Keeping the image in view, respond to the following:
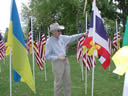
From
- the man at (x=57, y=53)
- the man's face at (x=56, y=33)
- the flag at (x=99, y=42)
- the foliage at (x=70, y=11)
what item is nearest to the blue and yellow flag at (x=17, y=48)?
the man at (x=57, y=53)

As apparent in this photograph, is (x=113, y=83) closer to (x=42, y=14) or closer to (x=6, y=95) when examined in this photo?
(x=6, y=95)

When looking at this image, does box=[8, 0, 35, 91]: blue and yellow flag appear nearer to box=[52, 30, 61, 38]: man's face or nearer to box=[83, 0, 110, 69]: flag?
box=[52, 30, 61, 38]: man's face

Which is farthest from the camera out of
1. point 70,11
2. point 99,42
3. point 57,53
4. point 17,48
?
point 70,11

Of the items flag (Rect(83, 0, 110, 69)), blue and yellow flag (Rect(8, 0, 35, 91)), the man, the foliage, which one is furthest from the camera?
the foliage

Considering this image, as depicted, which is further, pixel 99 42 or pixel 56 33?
pixel 99 42

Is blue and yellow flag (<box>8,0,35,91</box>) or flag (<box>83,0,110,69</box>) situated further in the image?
flag (<box>83,0,110,69</box>)

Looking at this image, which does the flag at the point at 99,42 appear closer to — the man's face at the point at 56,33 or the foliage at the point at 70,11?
the man's face at the point at 56,33

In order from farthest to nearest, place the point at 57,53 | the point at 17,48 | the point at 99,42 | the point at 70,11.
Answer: the point at 70,11 → the point at 99,42 → the point at 57,53 → the point at 17,48

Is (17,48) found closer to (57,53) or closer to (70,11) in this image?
(57,53)

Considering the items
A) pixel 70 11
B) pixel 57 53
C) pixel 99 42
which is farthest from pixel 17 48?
pixel 70 11

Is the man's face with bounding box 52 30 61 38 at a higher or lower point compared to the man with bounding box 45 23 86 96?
higher

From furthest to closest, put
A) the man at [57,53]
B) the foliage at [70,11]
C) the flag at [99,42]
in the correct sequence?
the foliage at [70,11]
the flag at [99,42]
the man at [57,53]

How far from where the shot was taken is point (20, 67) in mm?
4551

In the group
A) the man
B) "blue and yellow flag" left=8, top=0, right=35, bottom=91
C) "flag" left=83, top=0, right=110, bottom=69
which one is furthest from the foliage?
"blue and yellow flag" left=8, top=0, right=35, bottom=91
